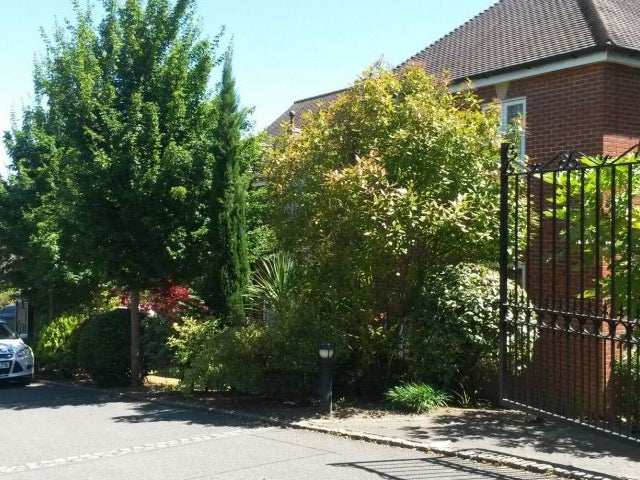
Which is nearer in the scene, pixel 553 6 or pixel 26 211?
pixel 553 6

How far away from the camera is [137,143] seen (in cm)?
1307

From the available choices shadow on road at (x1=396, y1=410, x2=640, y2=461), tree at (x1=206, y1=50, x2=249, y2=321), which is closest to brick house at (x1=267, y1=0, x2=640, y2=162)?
tree at (x1=206, y1=50, x2=249, y2=321)

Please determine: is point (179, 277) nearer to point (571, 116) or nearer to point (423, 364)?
point (423, 364)

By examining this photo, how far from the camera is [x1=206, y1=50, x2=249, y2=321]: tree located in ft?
42.4

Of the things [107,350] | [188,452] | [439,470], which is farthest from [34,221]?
[439,470]

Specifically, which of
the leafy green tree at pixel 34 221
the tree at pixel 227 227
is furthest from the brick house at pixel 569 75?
the leafy green tree at pixel 34 221

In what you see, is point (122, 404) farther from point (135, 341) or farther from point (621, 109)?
point (621, 109)

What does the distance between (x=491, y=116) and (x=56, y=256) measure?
970 centimetres

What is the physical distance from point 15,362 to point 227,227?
579cm

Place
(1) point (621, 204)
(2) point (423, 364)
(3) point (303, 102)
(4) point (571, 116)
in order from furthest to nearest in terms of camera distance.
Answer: (3) point (303, 102), (4) point (571, 116), (2) point (423, 364), (1) point (621, 204)

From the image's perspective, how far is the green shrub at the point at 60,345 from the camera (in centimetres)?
1591

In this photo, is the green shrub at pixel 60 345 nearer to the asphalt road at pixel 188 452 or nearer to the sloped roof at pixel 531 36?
the asphalt road at pixel 188 452

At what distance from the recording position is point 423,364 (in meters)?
10.6

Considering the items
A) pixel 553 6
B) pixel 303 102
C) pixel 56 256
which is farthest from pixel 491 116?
pixel 303 102
